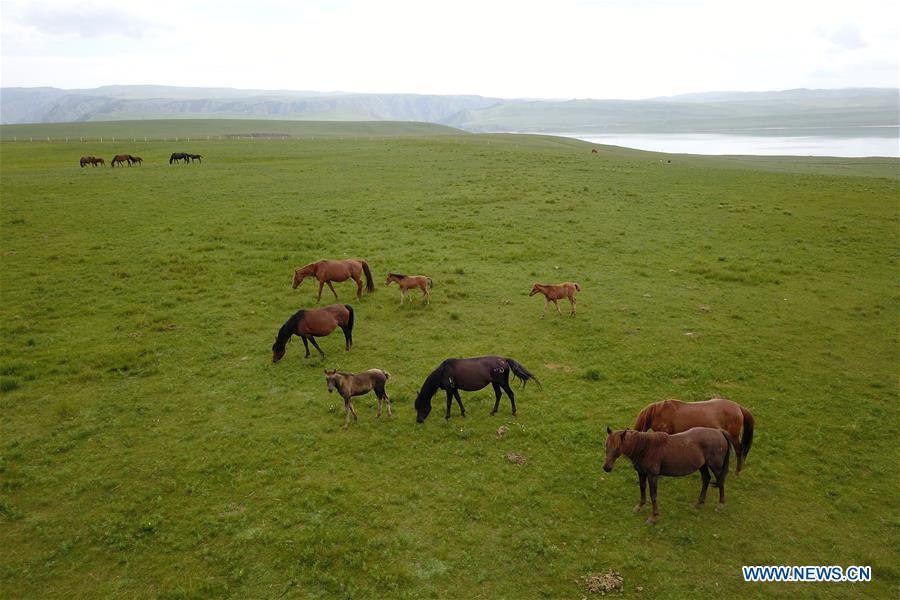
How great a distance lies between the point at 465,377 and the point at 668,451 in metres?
4.58

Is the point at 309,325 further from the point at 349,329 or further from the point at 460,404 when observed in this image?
the point at 460,404

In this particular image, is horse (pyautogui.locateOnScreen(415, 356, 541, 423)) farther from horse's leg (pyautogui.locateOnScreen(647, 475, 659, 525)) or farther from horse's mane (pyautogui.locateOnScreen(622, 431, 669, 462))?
horse's leg (pyautogui.locateOnScreen(647, 475, 659, 525))

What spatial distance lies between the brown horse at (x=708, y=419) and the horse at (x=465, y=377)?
2838 millimetres

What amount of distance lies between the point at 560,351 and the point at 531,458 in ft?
17.9

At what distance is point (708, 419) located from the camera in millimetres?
9773

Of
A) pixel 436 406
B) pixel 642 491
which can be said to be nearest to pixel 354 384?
pixel 436 406

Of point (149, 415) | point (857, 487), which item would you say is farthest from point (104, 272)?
point (857, 487)

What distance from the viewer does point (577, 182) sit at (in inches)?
1661

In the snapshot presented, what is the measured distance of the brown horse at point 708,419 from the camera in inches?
386

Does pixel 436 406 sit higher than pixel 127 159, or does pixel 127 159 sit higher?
pixel 127 159

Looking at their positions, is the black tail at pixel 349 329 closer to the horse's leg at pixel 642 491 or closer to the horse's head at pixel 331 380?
the horse's head at pixel 331 380

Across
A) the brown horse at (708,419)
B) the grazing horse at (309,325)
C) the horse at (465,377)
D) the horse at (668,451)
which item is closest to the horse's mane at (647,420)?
the brown horse at (708,419)

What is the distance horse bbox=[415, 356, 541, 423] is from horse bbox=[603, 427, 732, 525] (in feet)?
10.6

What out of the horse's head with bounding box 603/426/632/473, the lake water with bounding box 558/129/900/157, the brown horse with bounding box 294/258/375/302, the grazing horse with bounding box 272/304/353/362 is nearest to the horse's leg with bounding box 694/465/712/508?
the horse's head with bounding box 603/426/632/473
